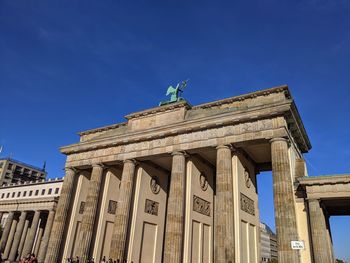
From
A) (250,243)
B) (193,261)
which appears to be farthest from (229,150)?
(193,261)

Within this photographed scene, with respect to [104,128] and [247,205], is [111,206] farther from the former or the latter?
[247,205]

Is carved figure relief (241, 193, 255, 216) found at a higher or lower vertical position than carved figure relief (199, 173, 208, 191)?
lower

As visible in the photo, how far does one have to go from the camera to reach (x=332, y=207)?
68.9ft

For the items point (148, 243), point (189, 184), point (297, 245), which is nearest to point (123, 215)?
point (148, 243)

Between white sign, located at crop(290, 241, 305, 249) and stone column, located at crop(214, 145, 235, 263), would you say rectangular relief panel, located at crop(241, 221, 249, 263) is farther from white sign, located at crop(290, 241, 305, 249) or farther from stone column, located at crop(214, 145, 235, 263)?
white sign, located at crop(290, 241, 305, 249)

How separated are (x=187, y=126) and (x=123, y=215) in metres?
8.69

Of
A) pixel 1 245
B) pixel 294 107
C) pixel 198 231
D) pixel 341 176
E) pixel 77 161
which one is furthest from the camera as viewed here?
pixel 1 245

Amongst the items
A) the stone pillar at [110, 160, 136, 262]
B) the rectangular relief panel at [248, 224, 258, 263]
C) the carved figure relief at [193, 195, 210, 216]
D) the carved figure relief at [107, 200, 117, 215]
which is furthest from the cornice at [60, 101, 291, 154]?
the rectangular relief panel at [248, 224, 258, 263]

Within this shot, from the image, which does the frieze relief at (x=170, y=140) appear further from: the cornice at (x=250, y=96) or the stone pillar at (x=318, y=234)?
the stone pillar at (x=318, y=234)

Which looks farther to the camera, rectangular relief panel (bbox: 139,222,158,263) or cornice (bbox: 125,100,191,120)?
cornice (bbox: 125,100,191,120)

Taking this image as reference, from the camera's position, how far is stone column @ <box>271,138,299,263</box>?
15.9 meters

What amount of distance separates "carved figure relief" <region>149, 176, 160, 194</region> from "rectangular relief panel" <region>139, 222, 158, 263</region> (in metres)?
3.04

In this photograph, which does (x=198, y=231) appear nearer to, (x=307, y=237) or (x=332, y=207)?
(x=307, y=237)

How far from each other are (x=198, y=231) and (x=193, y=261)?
2.23 metres
